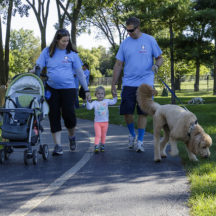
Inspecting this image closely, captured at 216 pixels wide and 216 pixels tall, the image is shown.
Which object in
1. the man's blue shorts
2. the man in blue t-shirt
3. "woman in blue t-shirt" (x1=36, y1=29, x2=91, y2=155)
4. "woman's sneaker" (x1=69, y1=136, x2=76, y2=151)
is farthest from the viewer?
"woman's sneaker" (x1=69, y1=136, x2=76, y2=151)

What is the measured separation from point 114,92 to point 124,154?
119 centimetres

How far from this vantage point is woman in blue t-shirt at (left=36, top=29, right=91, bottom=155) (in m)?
6.98

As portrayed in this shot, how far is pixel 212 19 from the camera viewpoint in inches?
937

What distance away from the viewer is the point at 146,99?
6.75 metres

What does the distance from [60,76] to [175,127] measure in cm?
227

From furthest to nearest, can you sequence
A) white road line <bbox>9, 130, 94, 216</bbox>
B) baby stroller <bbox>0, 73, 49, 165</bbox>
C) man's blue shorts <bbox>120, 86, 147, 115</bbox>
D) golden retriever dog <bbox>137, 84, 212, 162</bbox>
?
man's blue shorts <bbox>120, 86, 147, 115</bbox> → baby stroller <bbox>0, 73, 49, 165</bbox> → golden retriever dog <bbox>137, 84, 212, 162</bbox> → white road line <bbox>9, 130, 94, 216</bbox>

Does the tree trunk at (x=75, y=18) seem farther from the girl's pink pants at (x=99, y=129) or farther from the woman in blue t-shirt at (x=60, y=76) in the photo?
the woman in blue t-shirt at (x=60, y=76)

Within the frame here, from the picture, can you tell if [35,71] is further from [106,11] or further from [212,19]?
[106,11]

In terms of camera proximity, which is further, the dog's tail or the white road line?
the dog's tail

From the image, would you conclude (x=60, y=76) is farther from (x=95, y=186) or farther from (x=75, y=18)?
(x=75, y=18)

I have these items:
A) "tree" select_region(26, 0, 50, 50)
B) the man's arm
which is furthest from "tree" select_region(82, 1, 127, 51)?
the man's arm

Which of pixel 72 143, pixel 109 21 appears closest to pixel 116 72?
pixel 72 143

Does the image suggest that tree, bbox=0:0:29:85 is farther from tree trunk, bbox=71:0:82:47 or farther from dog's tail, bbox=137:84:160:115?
dog's tail, bbox=137:84:160:115

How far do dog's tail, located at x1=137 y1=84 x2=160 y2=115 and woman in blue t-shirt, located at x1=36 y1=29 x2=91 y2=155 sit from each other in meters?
1.02
